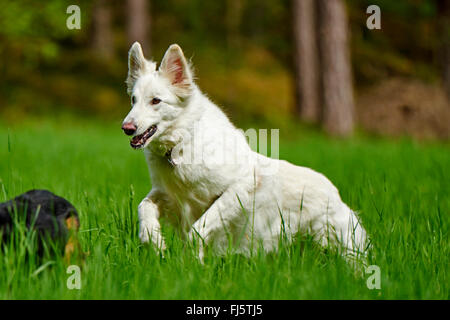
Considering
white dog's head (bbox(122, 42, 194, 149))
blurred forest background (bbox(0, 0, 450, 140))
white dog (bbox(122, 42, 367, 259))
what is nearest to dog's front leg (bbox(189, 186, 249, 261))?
white dog (bbox(122, 42, 367, 259))

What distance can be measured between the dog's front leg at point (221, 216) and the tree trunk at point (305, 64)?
38.1 feet

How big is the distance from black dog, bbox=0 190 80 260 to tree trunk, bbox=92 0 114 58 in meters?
17.2

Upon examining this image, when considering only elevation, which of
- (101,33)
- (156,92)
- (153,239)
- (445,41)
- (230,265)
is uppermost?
(101,33)

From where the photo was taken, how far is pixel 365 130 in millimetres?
15500

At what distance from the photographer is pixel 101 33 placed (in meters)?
20.2

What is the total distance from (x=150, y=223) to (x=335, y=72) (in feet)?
33.3

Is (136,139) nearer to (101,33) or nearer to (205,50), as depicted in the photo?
(101,33)

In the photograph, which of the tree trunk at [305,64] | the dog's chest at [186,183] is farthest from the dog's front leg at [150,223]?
the tree trunk at [305,64]

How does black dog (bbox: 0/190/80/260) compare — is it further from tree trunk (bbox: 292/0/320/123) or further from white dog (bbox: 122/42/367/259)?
tree trunk (bbox: 292/0/320/123)

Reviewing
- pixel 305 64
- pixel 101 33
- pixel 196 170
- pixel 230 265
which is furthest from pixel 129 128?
pixel 101 33

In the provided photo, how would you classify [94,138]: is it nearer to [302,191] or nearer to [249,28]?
[302,191]

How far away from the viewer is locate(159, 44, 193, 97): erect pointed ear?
13.0 ft

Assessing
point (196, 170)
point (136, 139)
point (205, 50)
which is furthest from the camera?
point (205, 50)
